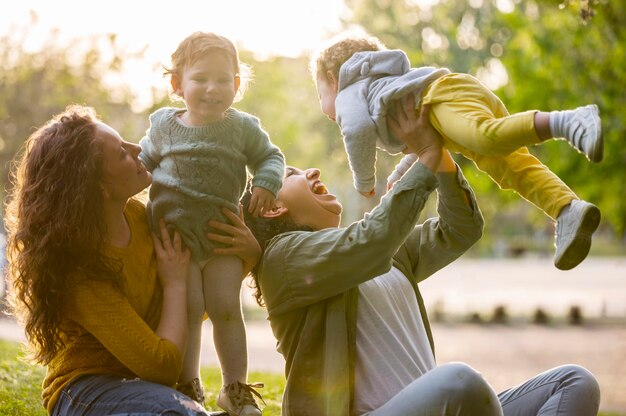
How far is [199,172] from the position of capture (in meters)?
3.47

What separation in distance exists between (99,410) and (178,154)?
1012mm

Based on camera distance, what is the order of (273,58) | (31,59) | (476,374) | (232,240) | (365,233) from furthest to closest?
1. (273,58)
2. (31,59)
3. (232,240)
4. (365,233)
5. (476,374)

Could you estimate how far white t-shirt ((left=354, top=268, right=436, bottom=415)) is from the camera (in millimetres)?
3262

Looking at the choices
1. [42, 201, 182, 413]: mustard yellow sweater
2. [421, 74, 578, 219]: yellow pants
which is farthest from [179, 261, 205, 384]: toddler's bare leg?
[421, 74, 578, 219]: yellow pants

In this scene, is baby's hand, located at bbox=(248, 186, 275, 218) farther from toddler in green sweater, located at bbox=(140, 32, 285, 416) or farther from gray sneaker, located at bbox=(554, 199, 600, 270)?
gray sneaker, located at bbox=(554, 199, 600, 270)

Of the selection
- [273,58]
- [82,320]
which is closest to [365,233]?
[82,320]

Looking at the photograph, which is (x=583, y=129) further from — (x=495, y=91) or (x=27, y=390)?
(x=495, y=91)

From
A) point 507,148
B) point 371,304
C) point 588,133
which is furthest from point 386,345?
point 588,133

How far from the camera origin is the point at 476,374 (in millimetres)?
2998

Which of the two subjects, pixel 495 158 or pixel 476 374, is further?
pixel 495 158

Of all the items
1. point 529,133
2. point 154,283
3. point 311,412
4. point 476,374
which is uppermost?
point 529,133

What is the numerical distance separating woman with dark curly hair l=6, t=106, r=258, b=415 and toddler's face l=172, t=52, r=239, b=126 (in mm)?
305

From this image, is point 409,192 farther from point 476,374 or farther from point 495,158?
point 476,374

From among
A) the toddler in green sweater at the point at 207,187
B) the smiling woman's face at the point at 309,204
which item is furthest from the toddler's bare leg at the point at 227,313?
the smiling woman's face at the point at 309,204
